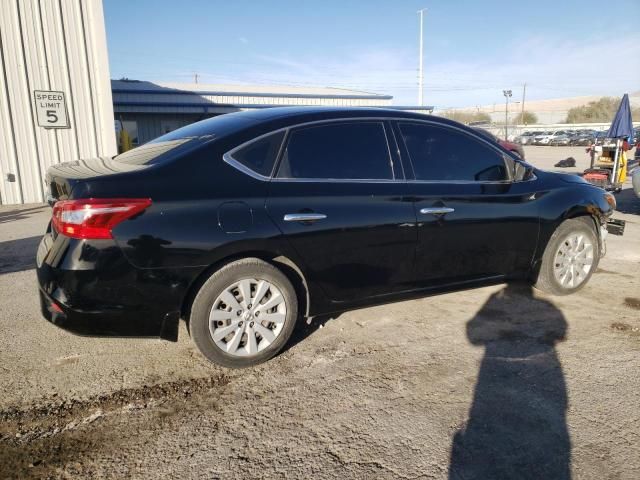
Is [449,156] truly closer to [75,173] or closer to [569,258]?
[569,258]

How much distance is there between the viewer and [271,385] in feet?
9.25

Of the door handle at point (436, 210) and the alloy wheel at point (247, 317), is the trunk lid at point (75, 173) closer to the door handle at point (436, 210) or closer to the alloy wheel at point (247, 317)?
the alloy wheel at point (247, 317)

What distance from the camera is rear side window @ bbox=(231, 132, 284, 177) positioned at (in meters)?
2.93

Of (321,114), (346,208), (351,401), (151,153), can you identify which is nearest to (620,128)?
(321,114)

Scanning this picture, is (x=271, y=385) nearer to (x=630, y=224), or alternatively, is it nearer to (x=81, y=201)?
(x=81, y=201)

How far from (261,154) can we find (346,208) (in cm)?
68

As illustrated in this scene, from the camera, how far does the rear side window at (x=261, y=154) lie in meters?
2.93

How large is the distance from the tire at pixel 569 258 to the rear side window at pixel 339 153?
190cm

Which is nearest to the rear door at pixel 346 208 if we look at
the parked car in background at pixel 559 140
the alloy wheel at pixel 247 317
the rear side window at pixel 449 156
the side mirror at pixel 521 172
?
the rear side window at pixel 449 156

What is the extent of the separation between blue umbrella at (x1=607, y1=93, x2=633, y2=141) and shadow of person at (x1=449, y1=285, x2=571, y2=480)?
10330 mm

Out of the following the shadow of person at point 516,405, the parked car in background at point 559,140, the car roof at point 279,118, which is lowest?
the shadow of person at point 516,405

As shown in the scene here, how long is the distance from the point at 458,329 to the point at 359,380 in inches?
45.2

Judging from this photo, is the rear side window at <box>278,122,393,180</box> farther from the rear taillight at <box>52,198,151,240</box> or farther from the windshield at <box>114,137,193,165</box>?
the rear taillight at <box>52,198,151,240</box>

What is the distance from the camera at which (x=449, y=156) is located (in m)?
3.69
